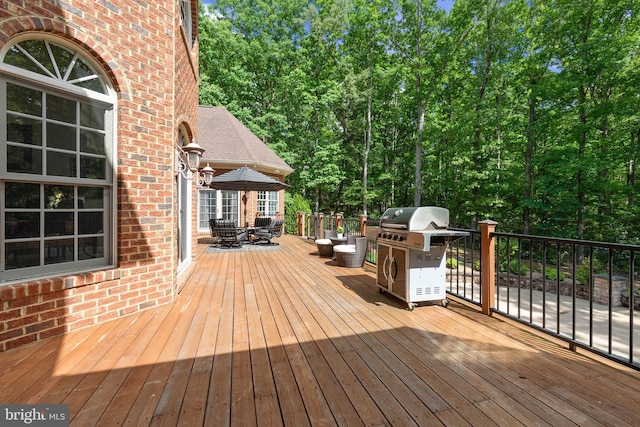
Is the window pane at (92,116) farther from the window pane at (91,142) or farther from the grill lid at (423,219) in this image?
the grill lid at (423,219)

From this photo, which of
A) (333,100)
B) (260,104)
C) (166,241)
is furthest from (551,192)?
(260,104)

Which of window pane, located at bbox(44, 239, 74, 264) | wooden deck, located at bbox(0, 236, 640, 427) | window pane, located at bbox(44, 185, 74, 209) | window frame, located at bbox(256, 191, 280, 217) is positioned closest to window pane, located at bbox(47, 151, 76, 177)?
window pane, located at bbox(44, 185, 74, 209)

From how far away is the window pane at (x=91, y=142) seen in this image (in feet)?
10.2

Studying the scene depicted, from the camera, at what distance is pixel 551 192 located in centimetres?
1235

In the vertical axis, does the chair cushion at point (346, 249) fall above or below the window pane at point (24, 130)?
below

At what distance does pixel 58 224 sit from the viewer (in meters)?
2.92

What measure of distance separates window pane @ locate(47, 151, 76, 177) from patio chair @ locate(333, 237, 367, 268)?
4.56 m

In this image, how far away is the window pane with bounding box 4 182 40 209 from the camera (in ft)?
8.53

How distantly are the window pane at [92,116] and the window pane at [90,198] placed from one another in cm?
72

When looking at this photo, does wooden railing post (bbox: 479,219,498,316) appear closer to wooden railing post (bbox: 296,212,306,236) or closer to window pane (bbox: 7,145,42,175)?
window pane (bbox: 7,145,42,175)

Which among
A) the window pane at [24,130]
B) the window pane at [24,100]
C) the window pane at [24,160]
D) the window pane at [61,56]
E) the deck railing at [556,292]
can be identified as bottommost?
the deck railing at [556,292]

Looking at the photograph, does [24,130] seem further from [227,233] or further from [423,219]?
[227,233]

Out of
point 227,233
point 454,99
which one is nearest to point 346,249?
point 227,233

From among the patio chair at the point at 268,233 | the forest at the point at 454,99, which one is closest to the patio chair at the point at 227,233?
the patio chair at the point at 268,233
